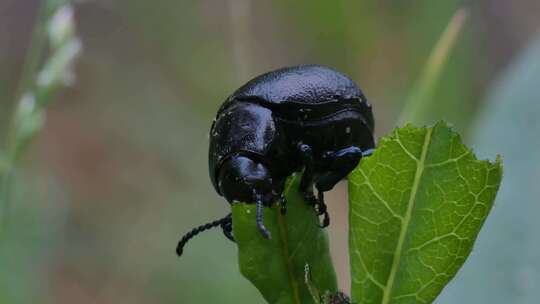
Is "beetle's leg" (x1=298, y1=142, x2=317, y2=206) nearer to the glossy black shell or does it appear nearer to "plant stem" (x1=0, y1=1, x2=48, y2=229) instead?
the glossy black shell

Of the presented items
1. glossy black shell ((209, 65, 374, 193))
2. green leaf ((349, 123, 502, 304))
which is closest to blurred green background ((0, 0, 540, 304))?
glossy black shell ((209, 65, 374, 193))

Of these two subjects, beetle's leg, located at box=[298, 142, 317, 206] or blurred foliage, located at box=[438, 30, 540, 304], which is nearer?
beetle's leg, located at box=[298, 142, 317, 206]

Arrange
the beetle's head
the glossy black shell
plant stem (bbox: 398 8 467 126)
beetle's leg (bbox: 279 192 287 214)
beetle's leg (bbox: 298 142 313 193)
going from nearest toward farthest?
1. beetle's leg (bbox: 279 192 287 214)
2. beetle's leg (bbox: 298 142 313 193)
3. the beetle's head
4. the glossy black shell
5. plant stem (bbox: 398 8 467 126)

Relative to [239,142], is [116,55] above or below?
above

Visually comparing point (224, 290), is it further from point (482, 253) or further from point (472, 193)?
point (472, 193)

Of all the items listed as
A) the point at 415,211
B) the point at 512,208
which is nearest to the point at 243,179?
the point at 415,211

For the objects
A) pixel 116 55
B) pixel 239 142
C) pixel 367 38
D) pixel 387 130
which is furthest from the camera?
pixel 116 55

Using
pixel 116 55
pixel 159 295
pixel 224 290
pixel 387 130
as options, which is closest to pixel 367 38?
pixel 387 130
